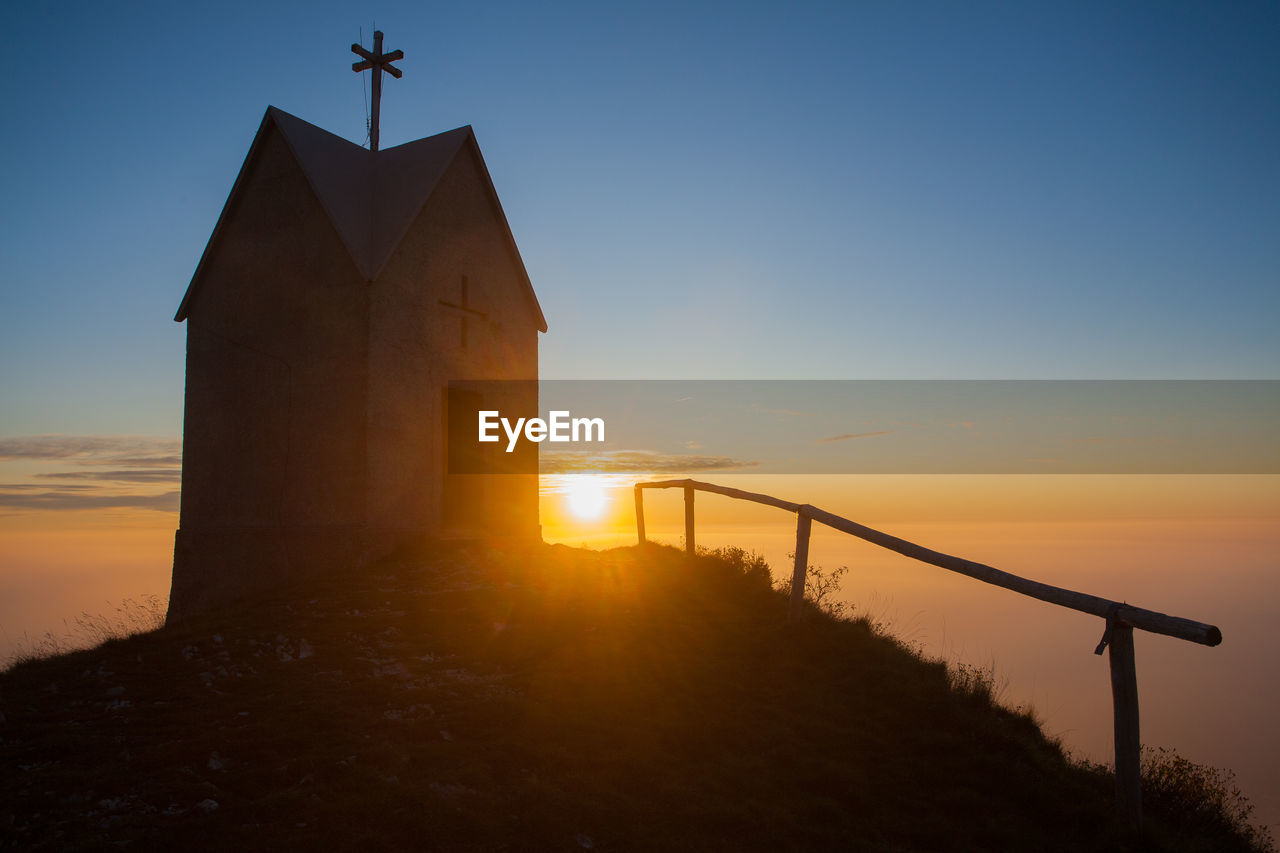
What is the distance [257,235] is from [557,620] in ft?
30.8

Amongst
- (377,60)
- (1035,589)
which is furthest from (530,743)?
(377,60)

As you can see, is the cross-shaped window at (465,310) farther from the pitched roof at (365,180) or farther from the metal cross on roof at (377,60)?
the metal cross on roof at (377,60)

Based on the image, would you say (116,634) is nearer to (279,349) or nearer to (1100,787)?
(279,349)

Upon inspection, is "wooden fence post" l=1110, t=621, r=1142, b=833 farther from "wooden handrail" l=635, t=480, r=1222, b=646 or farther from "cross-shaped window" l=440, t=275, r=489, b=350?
"cross-shaped window" l=440, t=275, r=489, b=350

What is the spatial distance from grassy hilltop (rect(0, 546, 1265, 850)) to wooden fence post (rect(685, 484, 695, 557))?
3.02 meters

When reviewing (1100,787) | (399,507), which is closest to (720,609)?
(1100,787)

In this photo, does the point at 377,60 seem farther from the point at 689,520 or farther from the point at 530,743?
the point at 530,743

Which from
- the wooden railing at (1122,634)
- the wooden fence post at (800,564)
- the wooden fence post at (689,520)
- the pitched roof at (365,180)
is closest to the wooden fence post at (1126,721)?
the wooden railing at (1122,634)

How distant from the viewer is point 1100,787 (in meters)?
6.59

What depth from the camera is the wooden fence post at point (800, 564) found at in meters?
9.34

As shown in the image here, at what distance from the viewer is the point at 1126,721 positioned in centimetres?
A: 576

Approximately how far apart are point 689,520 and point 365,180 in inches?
352

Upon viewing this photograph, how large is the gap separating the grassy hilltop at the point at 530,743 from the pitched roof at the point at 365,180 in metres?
6.40

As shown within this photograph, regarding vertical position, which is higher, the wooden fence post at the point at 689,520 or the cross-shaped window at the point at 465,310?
the cross-shaped window at the point at 465,310
